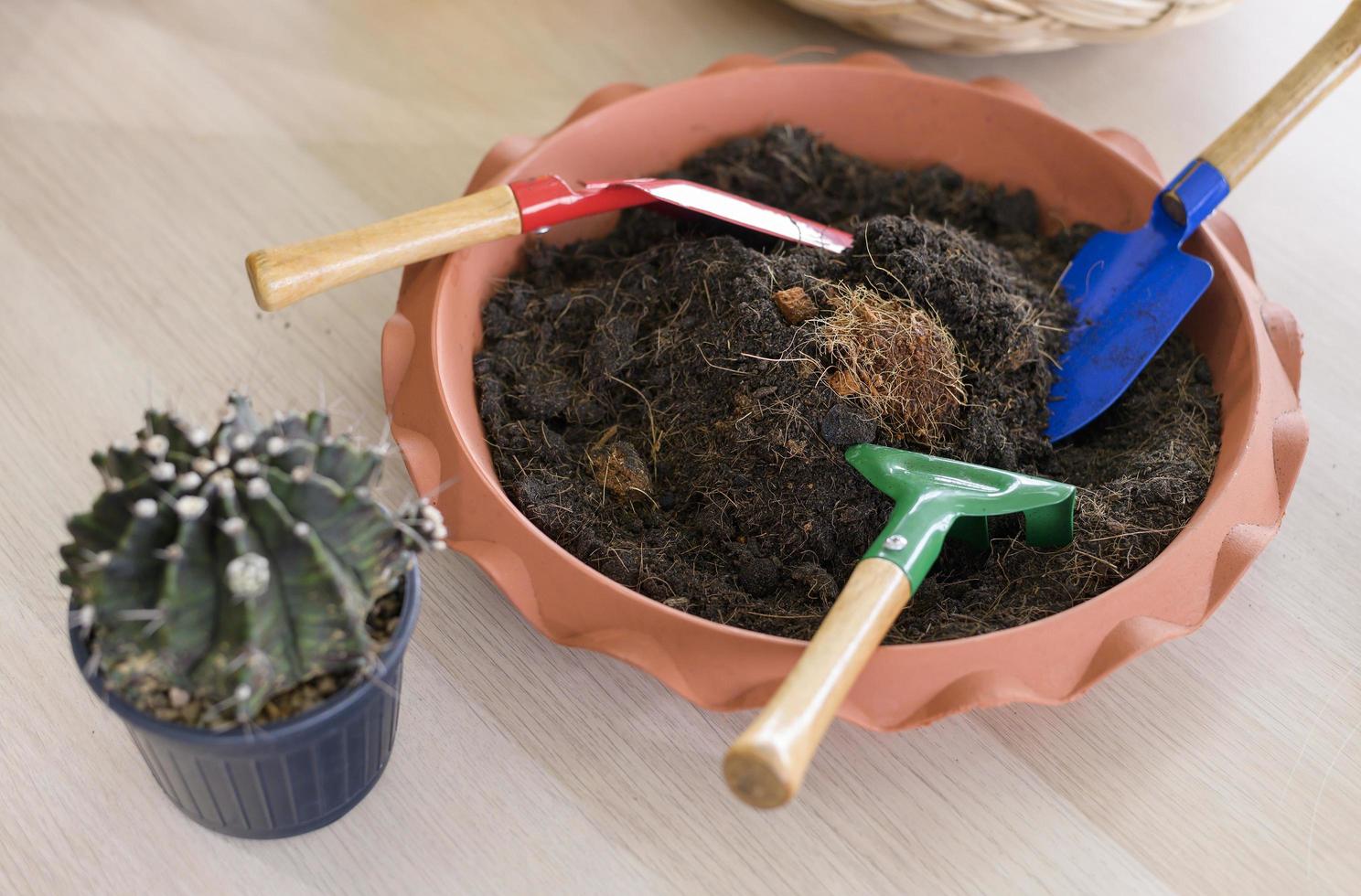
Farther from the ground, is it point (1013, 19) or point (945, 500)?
point (1013, 19)

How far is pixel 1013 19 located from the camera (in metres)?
0.93

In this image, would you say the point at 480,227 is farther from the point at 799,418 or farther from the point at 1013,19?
the point at 1013,19

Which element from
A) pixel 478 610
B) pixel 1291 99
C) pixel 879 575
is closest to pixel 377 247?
pixel 478 610

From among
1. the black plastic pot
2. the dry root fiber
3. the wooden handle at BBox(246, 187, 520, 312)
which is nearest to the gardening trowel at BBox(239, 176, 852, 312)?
the wooden handle at BBox(246, 187, 520, 312)

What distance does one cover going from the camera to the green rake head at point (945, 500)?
60cm

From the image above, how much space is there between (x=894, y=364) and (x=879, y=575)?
0.17 metres

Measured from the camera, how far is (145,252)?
0.87 metres

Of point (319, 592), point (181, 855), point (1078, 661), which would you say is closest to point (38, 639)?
point (181, 855)

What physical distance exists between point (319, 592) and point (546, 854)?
8.5 inches

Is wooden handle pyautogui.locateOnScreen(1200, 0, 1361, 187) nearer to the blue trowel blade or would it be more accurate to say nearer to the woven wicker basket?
the blue trowel blade

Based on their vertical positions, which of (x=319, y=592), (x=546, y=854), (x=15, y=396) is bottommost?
(x=15, y=396)

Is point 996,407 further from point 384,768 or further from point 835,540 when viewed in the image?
point 384,768

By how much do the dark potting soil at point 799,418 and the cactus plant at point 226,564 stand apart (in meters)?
0.19

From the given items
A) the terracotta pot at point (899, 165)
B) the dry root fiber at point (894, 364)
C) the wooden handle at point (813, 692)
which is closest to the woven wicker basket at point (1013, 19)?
the terracotta pot at point (899, 165)
